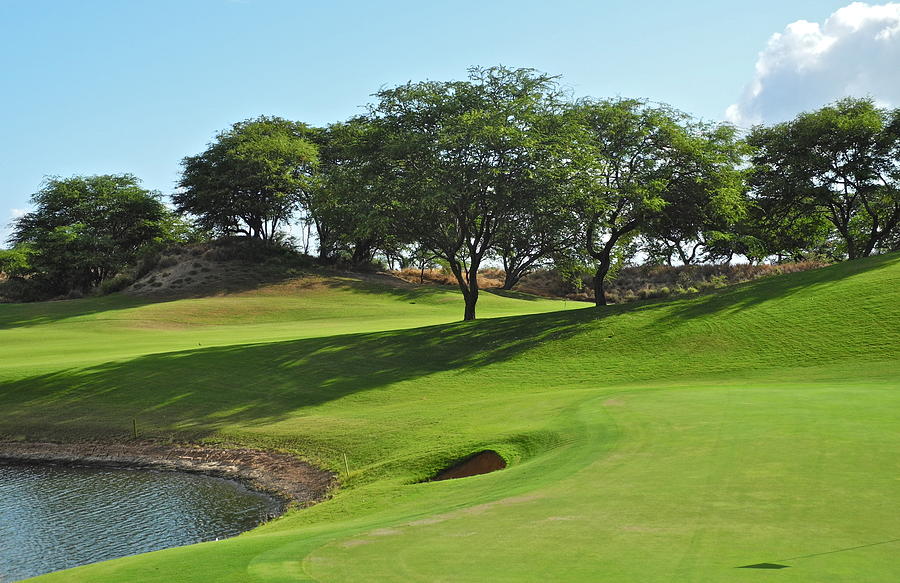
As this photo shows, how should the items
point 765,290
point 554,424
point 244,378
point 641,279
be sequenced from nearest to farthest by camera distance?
point 554,424 < point 244,378 < point 765,290 < point 641,279

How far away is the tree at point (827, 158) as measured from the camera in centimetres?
5394

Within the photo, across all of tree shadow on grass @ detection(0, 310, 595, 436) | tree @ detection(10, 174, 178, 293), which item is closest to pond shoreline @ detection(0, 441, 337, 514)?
tree shadow on grass @ detection(0, 310, 595, 436)

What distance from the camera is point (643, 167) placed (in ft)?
128

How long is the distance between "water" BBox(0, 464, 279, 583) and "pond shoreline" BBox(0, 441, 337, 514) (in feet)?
1.53

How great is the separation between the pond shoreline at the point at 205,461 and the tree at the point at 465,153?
53.3ft

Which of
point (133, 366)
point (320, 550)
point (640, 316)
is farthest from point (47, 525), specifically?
point (640, 316)

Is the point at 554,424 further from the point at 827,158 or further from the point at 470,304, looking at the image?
the point at 827,158

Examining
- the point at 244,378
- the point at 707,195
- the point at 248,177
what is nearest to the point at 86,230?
the point at 248,177

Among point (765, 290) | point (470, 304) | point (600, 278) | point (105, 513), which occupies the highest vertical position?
point (600, 278)

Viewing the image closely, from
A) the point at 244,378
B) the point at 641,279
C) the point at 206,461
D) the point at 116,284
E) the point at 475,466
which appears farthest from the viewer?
the point at 116,284

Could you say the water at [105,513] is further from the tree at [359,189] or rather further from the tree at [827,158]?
the tree at [827,158]

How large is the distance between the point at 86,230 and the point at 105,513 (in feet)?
229

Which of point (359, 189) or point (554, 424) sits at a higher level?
point (359, 189)

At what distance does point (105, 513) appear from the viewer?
1762 cm
